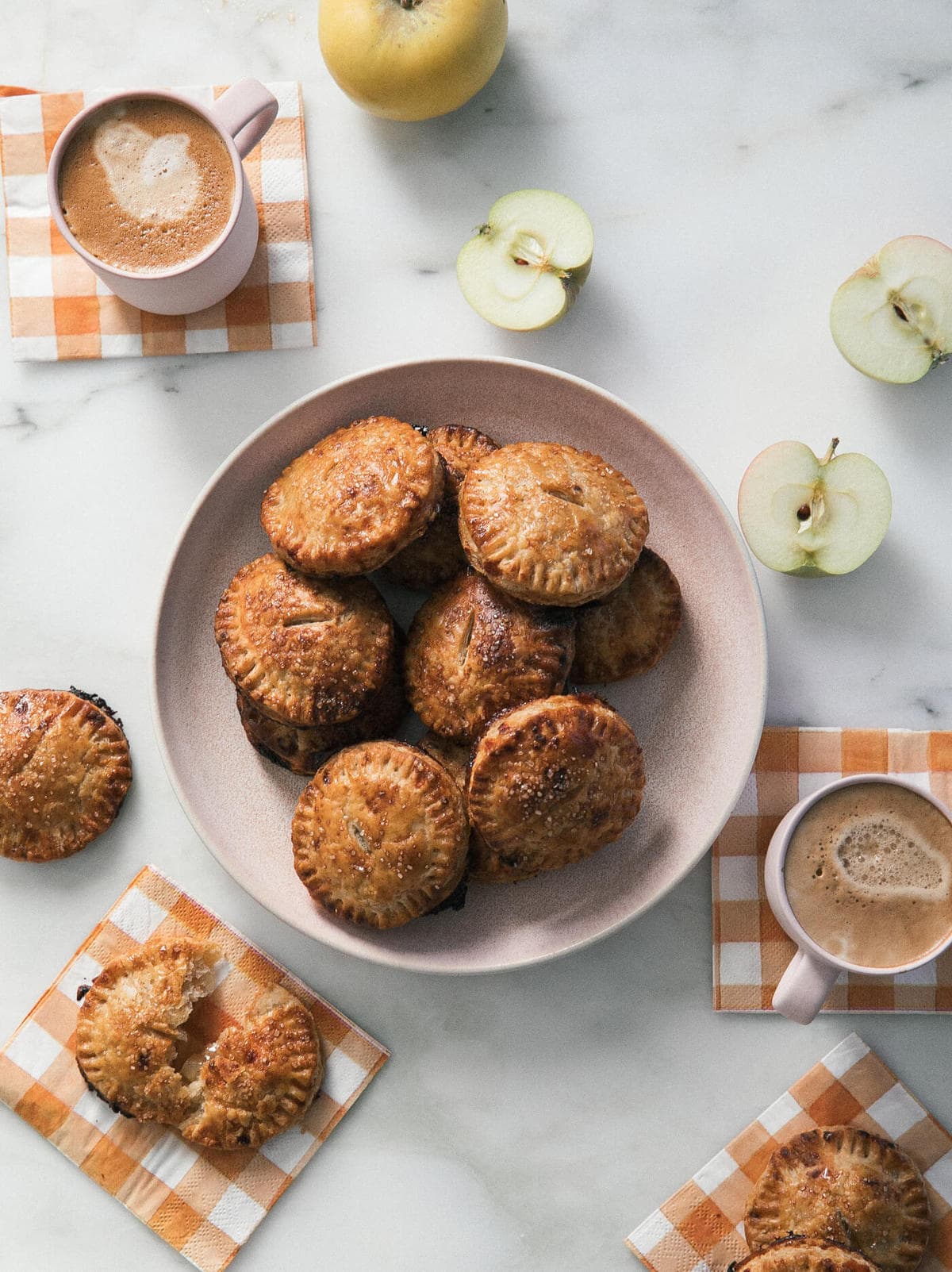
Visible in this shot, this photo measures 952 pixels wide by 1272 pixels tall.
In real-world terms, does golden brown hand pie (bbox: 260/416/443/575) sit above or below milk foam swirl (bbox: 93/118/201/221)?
below

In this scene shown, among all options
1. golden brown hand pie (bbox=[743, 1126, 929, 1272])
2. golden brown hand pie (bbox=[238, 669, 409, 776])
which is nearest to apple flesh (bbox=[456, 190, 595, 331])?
golden brown hand pie (bbox=[238, 669, 409, 776])

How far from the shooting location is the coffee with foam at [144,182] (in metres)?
1.96

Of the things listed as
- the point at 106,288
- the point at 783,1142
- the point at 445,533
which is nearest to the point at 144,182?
the point at 106,288

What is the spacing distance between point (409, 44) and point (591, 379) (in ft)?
2.23

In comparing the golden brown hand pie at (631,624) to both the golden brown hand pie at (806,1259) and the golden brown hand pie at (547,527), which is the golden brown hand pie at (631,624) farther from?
the golden brown hand pie at (806,1259)

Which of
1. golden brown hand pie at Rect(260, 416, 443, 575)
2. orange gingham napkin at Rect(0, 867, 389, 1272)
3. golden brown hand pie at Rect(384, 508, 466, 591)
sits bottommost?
orange gingham napkin at Rect(0, 867, 389, 1272)

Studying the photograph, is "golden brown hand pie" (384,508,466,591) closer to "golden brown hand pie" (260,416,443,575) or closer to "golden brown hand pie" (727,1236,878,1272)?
"golden brown hand pie" (260,416,443,575)

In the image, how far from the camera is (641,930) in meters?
2.20

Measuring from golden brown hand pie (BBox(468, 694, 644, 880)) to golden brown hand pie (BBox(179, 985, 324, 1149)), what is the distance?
60 cm

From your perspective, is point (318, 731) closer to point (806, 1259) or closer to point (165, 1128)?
point (165, 1128)

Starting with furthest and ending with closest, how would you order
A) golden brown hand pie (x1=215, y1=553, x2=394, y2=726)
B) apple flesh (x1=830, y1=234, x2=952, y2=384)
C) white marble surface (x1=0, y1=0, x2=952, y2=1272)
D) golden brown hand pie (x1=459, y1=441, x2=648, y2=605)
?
white marble surface (x1=0, y1=0, x2=952, y2=1272), apple flesh (x1=830, y1=234, x2=952, y2=384), golden brown hand pie (x1=215, y1=553, x2=394, y2=726), golden brown hand pie (x1=459, y1=441, x2=648, y2=605)

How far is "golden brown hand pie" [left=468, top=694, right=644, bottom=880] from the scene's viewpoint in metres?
1.79

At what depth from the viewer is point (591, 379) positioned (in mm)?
2193

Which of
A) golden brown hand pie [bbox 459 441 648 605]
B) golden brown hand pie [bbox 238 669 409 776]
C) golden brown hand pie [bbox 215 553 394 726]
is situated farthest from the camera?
golden brown hand pie [bbox 238 669 409 776]
